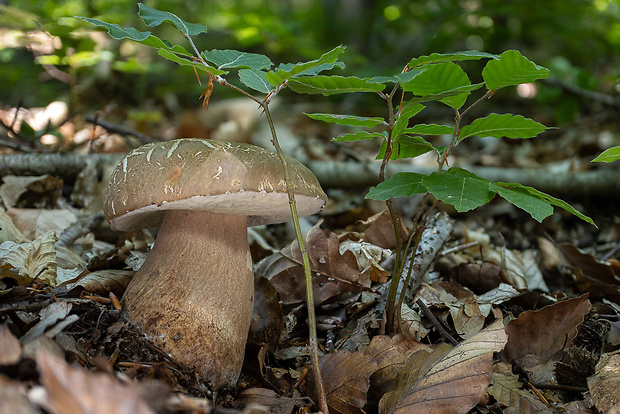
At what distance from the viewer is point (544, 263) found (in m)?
2.82

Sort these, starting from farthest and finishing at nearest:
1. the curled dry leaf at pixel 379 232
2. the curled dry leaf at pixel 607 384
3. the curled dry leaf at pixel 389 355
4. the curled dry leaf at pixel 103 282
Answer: the curled dry leaf at pixel 379 232 < the curled dry leaf at pixel 103 282 < the curled dry leaf at pixel 389 355 < the curled dry leaf at pixel 607 384

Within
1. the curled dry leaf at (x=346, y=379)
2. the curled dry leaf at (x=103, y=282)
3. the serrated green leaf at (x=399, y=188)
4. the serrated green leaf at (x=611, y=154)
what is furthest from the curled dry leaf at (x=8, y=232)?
the serrated green leaf at (x=611, y=154)

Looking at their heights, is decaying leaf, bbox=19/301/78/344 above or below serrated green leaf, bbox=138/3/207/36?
below

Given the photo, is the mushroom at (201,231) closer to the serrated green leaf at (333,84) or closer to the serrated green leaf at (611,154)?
the serrated green leaf at (333,84)

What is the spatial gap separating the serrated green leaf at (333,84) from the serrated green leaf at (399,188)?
1.05 ft

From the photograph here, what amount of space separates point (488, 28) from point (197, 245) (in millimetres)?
5417

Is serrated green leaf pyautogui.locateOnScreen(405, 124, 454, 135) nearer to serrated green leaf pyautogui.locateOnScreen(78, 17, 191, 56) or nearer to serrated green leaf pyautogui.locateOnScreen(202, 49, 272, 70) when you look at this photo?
serrated green leaf pyautogui.locateOnScreen(202, 49, 272, 70)

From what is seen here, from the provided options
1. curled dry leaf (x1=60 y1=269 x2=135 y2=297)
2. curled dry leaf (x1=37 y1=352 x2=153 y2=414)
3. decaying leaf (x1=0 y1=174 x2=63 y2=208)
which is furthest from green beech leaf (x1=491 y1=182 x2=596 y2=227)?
decaying leaf (x1=0 y1=174 x2=63 y2=208)

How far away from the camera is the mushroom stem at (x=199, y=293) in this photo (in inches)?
62.5

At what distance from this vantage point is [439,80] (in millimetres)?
1430

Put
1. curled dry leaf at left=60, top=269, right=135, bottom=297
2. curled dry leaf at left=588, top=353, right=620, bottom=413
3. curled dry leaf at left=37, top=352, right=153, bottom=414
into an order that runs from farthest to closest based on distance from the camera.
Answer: curled dry leaf at left=60, top=269, right=135, bottom=297 → curled dry leaf at left=588, top=353, right=620, bottom=413 → curled dry leaf at left=37, top=352, right=153, bottom=414

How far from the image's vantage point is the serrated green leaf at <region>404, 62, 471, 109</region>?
→ 1.40 m

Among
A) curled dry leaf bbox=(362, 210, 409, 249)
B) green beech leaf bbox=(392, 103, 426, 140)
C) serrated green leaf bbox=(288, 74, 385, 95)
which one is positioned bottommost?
curled dry leaf bbox=(362, 210, 409, 249)

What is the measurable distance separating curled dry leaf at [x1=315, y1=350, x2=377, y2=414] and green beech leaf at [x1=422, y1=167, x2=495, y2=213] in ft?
2.19
